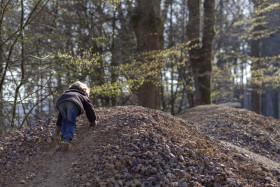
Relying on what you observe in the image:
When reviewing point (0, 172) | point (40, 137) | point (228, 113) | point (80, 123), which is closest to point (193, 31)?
point (228, 113)

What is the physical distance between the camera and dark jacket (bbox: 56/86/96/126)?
4391mm

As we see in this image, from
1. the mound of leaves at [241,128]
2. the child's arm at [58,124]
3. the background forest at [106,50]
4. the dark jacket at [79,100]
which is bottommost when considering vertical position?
the mound of leaves at [241,128]

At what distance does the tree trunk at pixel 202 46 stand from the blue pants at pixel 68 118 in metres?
7.31

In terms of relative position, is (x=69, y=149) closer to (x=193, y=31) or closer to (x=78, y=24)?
(x=78, y=24)

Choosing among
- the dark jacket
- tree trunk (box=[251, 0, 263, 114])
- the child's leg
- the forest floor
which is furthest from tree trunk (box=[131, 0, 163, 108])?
tree trunk (box=[251, 0, 263, 114])

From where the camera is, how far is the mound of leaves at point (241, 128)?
621 cm

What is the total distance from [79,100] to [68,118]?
0.39 meters

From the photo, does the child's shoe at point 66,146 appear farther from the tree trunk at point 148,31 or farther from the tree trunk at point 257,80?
the tree trunk at point 257,80

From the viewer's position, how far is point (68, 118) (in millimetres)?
4238

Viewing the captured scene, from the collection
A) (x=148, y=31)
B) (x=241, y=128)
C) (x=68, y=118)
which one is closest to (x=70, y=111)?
(x=68, y=118)

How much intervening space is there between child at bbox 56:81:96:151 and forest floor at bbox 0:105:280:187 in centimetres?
20

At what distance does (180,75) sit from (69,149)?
945cm

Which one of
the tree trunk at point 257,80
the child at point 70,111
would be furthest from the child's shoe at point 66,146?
the tree trunk at point 257,80

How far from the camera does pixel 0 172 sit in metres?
3.79
